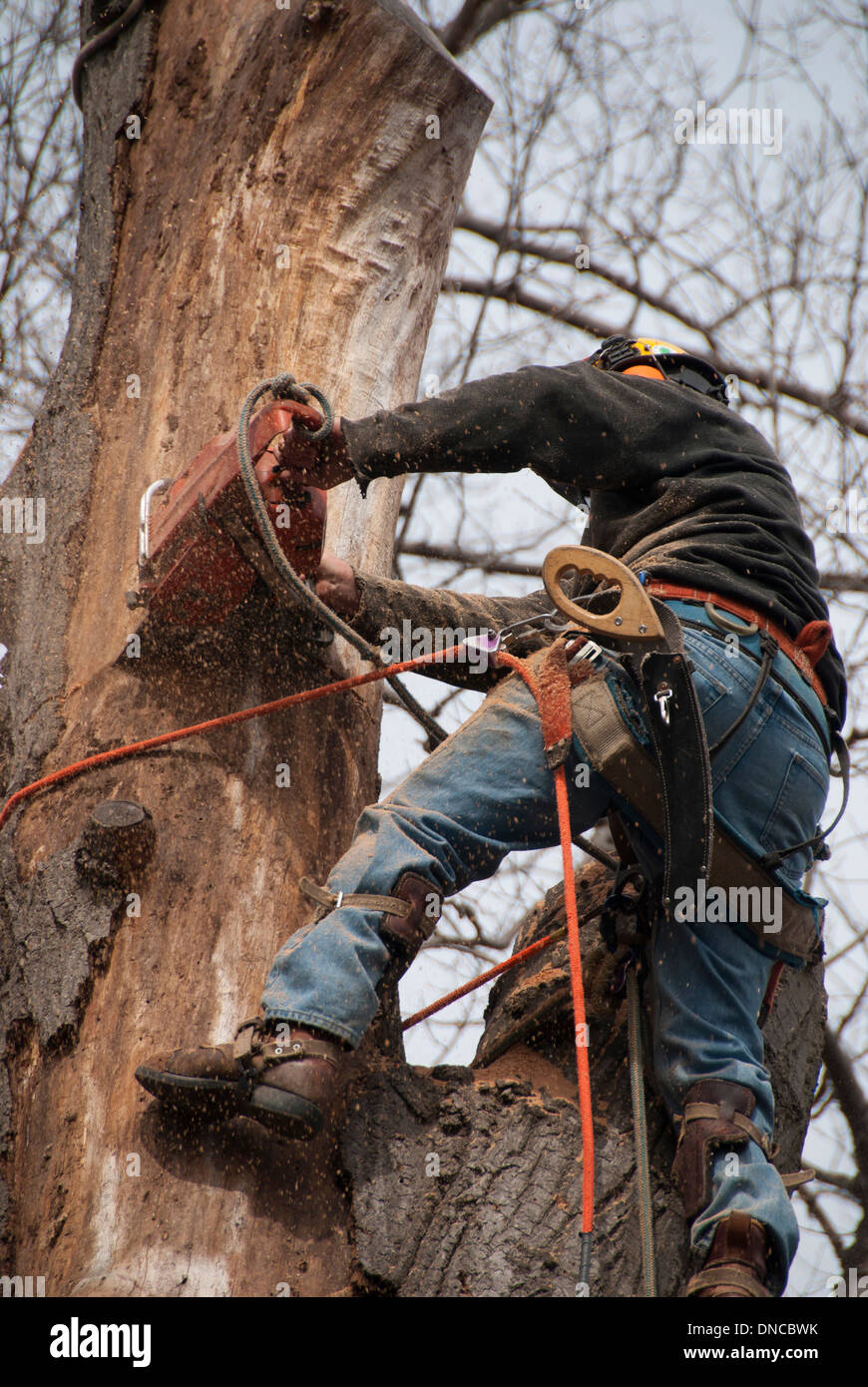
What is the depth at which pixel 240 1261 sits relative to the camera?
2.08 metres

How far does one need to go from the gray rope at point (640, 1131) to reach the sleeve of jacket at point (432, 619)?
77cm

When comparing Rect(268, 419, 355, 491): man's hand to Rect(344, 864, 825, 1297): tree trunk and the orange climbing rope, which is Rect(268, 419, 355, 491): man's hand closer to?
the orange climbing rope

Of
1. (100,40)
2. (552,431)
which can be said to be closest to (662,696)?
(552,431)

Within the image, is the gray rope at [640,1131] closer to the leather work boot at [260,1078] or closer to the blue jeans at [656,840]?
the blue jeans at [656,840]

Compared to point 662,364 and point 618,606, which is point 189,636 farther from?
point 662,364

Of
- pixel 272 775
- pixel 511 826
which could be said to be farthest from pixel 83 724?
pixel 511 826

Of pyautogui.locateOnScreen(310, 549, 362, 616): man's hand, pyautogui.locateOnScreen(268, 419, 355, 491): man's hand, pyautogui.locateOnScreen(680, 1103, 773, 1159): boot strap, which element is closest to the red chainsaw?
pyautogui.locateOnScreen(268, 419, 355, 491): man's hand

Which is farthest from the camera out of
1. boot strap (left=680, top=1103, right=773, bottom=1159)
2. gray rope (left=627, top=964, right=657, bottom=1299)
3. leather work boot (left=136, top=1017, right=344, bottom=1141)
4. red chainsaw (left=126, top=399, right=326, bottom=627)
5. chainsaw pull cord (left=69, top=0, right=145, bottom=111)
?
chainsaw pull cord (left=69, top=0, right=145, bottom=111)

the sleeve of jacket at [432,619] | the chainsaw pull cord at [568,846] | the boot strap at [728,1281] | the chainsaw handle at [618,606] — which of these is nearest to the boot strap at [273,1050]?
the chainsaw pull cord at [568,846]

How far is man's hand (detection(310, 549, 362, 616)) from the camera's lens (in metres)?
2.91

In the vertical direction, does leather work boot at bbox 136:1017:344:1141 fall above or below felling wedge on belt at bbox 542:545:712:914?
below

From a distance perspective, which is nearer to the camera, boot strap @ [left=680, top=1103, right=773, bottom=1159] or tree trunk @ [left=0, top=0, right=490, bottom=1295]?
tree trunk @ [left=0, top=0, right=490, bottom=1295]

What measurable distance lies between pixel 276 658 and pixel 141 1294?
4.20 ft

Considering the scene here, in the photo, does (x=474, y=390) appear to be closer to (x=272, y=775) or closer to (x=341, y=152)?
(x=272, y=775)
